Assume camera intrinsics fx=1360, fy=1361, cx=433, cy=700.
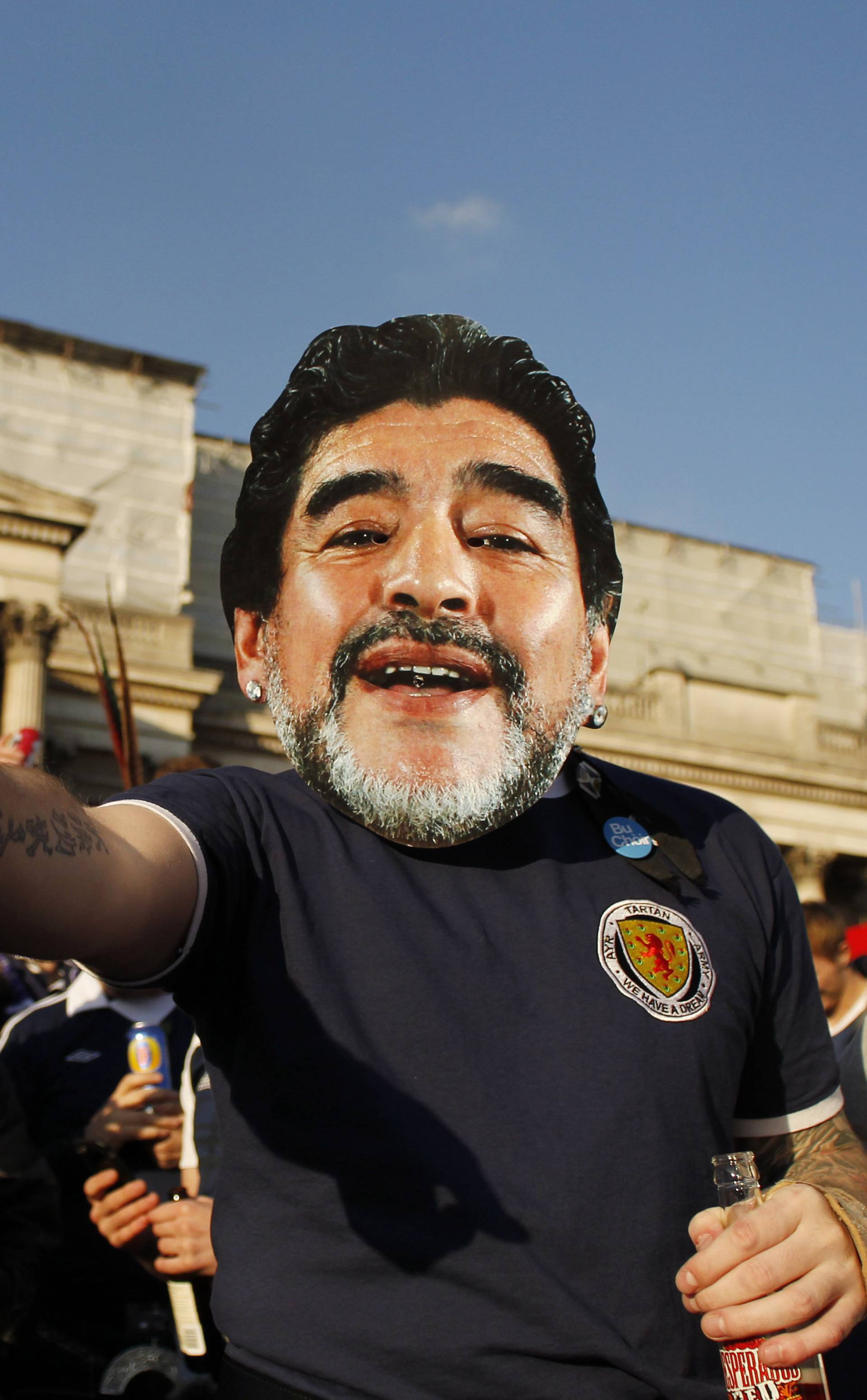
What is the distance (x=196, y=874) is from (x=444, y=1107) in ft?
1.49

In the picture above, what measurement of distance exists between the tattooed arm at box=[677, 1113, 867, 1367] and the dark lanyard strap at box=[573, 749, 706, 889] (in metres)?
0.51

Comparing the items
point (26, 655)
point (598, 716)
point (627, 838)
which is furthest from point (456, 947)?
point (26, 655)

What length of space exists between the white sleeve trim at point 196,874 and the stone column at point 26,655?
71.7 feet

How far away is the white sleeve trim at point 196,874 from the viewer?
175 centimetres

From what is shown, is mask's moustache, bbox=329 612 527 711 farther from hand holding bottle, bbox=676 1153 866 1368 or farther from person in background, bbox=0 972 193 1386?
person in background, bbox=0 972 193 1386

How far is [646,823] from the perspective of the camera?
2.30 meters

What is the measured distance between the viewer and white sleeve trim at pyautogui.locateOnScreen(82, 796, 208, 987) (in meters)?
1.75

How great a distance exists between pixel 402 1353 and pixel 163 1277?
187 centimetres

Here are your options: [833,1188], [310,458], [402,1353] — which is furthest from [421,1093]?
[310,458]

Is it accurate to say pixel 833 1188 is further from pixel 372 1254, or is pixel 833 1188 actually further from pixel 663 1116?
pixel 372 1254

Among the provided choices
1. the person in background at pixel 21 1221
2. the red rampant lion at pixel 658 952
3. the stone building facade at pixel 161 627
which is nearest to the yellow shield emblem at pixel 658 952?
the red rampant lion at pixel 658 952

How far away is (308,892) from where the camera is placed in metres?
1.96

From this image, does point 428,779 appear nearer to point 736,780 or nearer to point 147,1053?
point 147,1053

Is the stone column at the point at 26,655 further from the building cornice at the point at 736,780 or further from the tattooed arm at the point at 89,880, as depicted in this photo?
the tattooed arm at the point at 89,880
